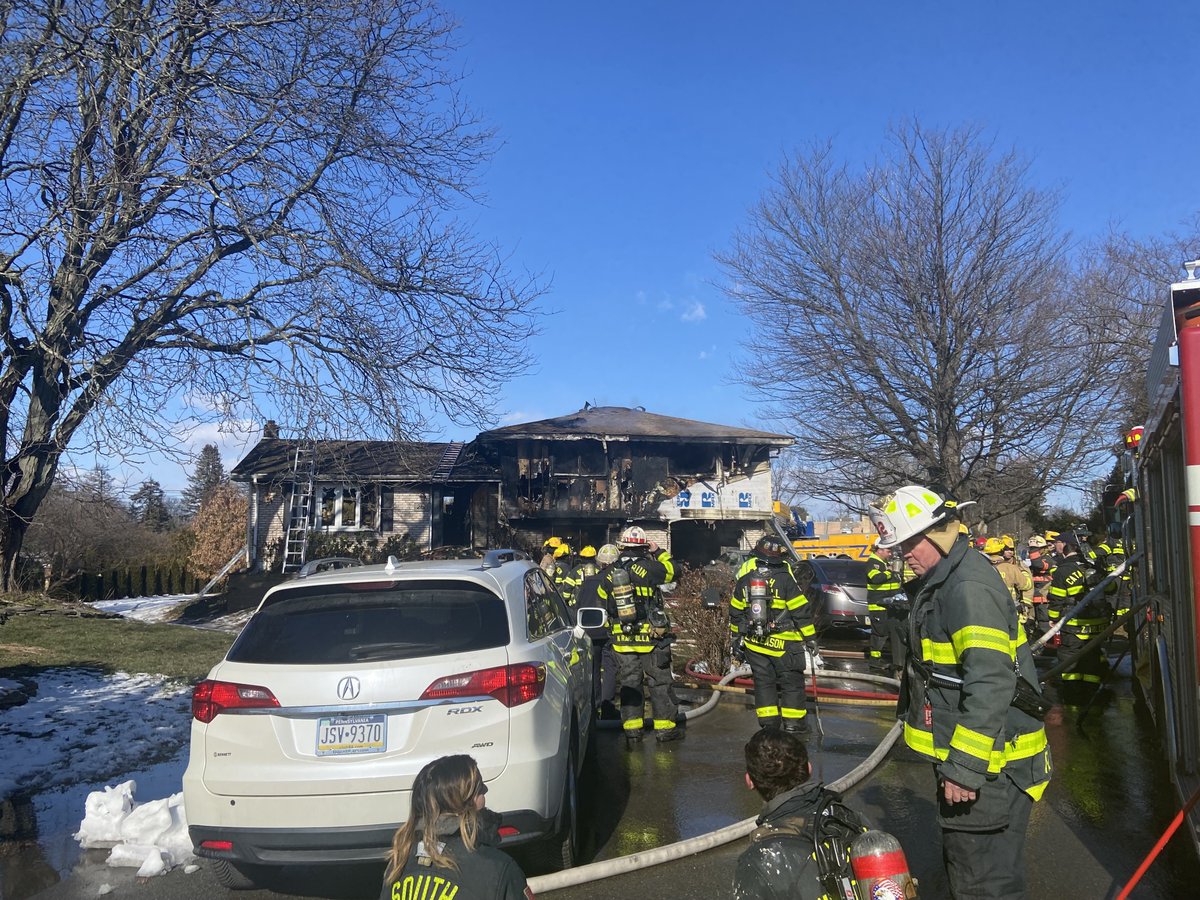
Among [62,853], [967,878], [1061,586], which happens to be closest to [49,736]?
[62,853]

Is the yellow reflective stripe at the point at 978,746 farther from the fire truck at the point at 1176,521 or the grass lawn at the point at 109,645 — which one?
the grass lawn at the point at 109,645

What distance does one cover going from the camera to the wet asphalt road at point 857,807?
4523mm

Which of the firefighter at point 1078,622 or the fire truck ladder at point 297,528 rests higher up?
the fire truck ladder at point 297,528

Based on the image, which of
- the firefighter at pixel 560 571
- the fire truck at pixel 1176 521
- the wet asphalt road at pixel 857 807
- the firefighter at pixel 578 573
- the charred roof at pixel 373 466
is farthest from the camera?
the charred roof at pixel 373 466

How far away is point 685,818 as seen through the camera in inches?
222

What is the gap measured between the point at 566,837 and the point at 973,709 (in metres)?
2.41

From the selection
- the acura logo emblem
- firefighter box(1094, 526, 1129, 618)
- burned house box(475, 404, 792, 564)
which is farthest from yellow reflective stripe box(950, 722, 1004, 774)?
Answer: burned house box(475, 404, 792, 564)

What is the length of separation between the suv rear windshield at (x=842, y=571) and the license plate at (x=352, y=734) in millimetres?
12561

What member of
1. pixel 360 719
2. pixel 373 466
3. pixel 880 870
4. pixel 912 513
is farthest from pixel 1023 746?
pixel 373 466

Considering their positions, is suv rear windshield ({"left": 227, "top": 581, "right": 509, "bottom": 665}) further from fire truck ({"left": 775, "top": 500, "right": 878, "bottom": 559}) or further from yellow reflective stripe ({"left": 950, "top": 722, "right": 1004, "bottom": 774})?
fire truck ({"left": 775, "top": 500, "right": 878, "bottom": 559})

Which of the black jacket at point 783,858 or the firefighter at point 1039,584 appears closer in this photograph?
the black jacket at point 783,858

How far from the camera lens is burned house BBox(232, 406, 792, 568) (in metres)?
27.8

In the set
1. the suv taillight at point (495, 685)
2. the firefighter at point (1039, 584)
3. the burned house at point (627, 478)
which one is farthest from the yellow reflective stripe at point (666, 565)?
the burned house at point (627, 478)

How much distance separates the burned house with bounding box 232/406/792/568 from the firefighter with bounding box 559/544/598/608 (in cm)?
1750
